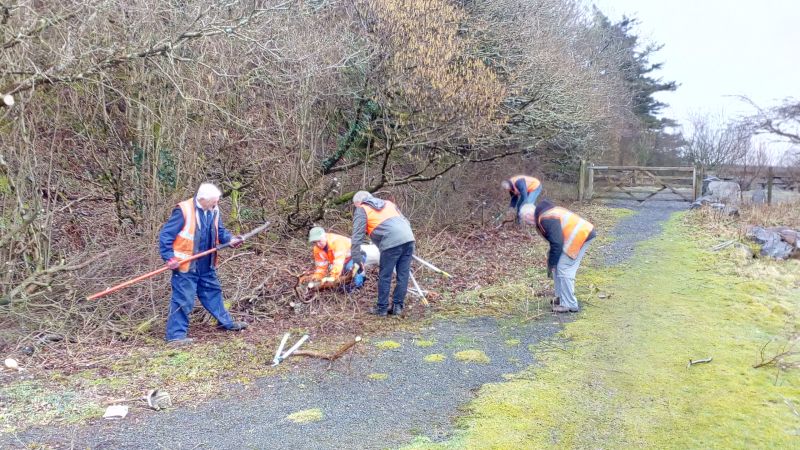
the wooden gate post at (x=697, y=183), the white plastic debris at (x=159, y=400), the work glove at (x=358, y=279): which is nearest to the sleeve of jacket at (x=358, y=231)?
the work glove at (x=358, y=279)

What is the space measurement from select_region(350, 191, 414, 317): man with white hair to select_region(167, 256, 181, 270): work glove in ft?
6.09

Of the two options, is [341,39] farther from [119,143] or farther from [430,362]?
[430,362]

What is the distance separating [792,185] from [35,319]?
22.4 m

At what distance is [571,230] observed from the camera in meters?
7.02

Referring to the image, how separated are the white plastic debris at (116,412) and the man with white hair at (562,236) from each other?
4752 mm

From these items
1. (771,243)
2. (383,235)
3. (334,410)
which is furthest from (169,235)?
(771,243)

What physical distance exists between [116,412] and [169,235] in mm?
2104

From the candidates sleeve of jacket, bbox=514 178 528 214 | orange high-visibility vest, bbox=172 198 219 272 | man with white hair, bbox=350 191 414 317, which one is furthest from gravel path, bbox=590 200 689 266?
orange high-visibility vest, bbox=172 198 219 272

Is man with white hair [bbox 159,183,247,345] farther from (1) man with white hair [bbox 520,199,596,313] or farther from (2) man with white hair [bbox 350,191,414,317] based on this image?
(1) man with white hair [bbox 520,199,596,313]

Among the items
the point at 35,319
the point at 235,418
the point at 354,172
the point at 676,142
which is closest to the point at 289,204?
the point at 354,172

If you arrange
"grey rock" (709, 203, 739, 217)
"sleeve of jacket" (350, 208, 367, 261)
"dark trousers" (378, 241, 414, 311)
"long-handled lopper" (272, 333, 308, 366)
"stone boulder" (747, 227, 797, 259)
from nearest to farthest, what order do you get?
"long-handled lopper" (272, 333, 308, 366) < "sleeve of jacket" (350, 208, 367, 261) < "dark trousers" (378, 241, 414, 311) < "stone boulder" (747, 227, 797, 259) < "grey rock" (709, 203, 739, 217)

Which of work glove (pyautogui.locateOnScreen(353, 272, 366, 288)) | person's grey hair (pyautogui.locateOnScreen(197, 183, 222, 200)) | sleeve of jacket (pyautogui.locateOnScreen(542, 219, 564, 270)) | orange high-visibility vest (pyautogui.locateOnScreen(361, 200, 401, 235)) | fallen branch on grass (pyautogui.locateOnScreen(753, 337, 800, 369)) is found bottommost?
fallen branch on grass (pyautogui.locateOnScreen(753, 337, 800, 369))

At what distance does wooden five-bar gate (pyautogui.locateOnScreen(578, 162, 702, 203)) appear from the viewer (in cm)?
2088

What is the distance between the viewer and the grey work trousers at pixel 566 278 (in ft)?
23.4
